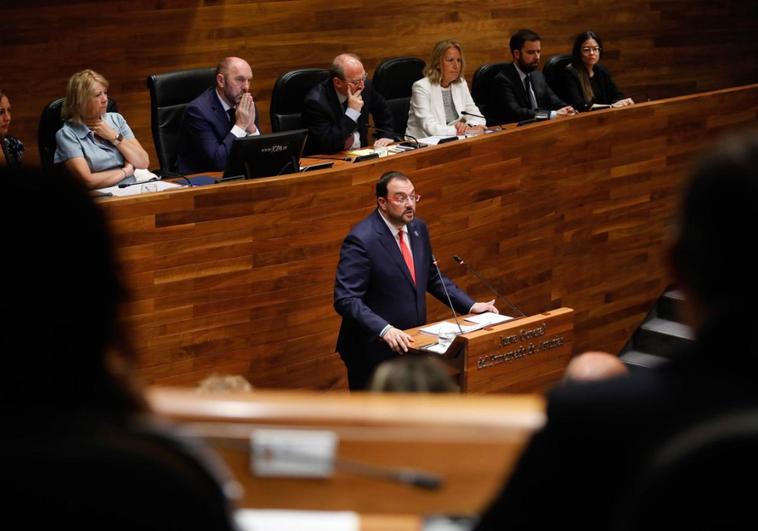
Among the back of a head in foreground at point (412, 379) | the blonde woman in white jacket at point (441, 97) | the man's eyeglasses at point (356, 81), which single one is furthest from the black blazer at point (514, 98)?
the back of a head in foreground at point (412, 379)

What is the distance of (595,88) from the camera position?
492 cm

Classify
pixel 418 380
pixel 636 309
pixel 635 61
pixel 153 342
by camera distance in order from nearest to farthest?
1. pixel 418 380
2. pixel 153 342
3. pixel 636 309
4. pixel 635 61

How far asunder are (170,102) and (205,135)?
0.93 ft

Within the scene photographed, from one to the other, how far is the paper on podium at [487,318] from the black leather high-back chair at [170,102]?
3.93 ft

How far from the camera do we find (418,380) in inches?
37.4

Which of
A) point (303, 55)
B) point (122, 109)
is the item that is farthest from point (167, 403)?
point (303, 55)

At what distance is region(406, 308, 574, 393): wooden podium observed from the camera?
3061mm

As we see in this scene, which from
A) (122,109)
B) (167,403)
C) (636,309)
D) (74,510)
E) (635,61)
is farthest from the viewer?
(635,61)

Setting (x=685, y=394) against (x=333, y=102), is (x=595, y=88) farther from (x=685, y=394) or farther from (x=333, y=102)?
(x=685, y=394)

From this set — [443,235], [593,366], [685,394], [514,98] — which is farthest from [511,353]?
[685,394]

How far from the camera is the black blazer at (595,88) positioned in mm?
4832

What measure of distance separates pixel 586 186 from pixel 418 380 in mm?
3644

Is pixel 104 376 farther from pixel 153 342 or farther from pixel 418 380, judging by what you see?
pixel 153 342

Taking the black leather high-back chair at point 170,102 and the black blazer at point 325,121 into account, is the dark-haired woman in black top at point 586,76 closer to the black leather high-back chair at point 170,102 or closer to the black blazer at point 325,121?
the black blazer at point 325,121
